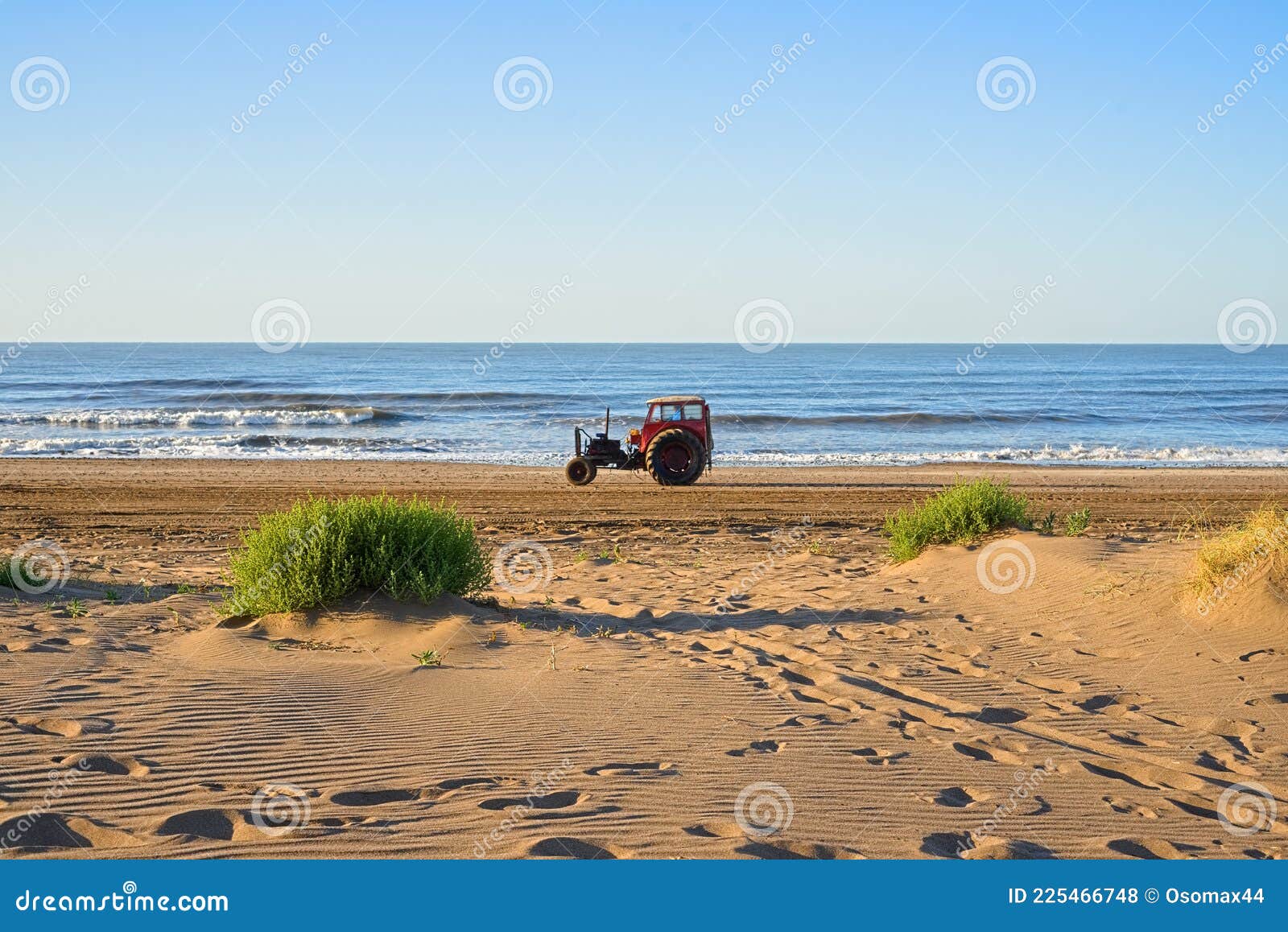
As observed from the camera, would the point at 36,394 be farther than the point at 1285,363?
No

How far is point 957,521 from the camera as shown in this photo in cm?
1111

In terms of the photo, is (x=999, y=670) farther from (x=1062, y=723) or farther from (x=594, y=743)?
(x=594, y=743)

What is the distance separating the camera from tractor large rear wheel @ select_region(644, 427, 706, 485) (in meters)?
19.0

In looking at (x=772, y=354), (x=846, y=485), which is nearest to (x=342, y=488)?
(x=846, y=485)

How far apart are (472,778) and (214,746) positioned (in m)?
1.40

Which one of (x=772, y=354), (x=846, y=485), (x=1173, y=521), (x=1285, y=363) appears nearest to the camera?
(x=1173, y=521)

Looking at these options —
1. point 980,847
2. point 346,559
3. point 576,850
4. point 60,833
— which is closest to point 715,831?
point 576,850

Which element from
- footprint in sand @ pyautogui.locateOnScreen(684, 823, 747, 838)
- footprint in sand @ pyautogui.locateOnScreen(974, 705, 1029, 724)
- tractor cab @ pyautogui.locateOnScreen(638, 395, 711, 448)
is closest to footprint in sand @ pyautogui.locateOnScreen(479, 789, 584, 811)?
footprint in sand @ pyautogui.locateOnScreen(684, 823, 747, 838)

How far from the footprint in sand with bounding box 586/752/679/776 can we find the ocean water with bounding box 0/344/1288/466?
2093 centimetres

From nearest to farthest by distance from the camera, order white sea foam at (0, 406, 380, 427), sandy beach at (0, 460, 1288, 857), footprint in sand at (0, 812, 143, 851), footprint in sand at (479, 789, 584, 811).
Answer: footprint in sand at (0, 812, 143, 851) → sandy beach at (0, 460, 1288, 857) → footprint in sand at (479, 789, 584, 811) → white sea foam at (0, 406, 380, 427)

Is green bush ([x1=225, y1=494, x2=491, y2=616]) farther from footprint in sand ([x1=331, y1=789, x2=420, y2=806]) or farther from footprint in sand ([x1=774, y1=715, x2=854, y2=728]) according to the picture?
footprint in sand ([x1=331, y1=789, x2=420, y2=806])

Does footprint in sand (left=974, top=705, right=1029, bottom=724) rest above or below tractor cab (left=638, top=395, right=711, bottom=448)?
below

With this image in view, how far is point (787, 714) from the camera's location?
5996mm

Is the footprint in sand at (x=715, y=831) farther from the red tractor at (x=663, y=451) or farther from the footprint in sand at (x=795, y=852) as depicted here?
the red tractor at (x=663, y=451)
